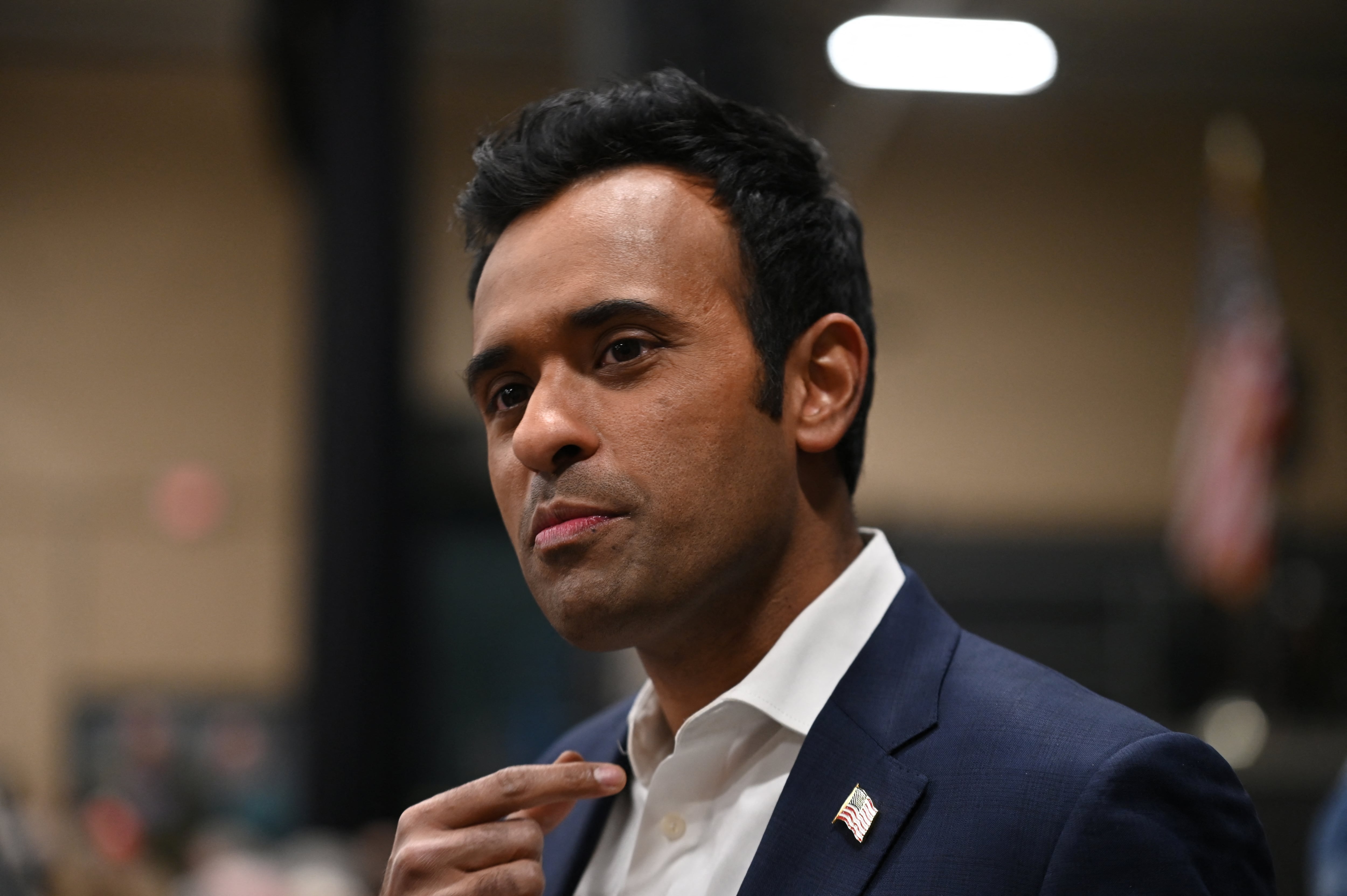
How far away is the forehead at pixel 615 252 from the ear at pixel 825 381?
0.12 meters

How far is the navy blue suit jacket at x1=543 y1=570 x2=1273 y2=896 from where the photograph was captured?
1143mm

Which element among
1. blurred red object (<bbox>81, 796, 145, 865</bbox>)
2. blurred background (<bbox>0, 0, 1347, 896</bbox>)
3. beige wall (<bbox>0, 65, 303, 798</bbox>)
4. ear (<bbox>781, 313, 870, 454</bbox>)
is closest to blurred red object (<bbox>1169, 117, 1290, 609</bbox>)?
blurred background (<bbox>0, 0, 1347, 896</bbox>)

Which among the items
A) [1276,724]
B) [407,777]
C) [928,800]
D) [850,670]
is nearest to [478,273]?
[850,670]

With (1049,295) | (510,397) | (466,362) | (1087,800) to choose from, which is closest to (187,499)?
(466,362)

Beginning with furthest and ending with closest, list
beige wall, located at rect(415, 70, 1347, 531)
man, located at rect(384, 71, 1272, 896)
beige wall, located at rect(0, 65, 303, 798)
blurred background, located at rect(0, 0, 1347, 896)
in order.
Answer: beige wall, located at rect(0, 65, 303, 798) < beige wall, located at rect(415, 70, 1347, 531) < blurred background, located at rect(0, 0, 1347, 896) < man, located at rect(384, 71, 1272, 896)

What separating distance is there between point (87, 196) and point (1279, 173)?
8.03 m

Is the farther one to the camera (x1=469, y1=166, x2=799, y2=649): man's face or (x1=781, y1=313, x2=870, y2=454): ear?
(x1=781, y1=313, x2=870, y2=454): ear

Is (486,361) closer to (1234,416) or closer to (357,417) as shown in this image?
(357,417)

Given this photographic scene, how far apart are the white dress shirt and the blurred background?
5.59m

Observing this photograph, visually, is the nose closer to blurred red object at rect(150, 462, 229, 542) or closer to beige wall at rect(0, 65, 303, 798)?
beige wall at rect(0, 65, 303, 798)

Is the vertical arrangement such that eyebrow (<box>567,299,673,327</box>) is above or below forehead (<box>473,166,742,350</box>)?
below

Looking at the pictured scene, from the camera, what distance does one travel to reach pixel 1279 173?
8.51 meters

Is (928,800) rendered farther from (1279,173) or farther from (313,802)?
(1279,173)

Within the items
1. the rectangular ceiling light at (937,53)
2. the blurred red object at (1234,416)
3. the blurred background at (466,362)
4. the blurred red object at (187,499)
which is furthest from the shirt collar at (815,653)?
the blurred red object at (187,499)
